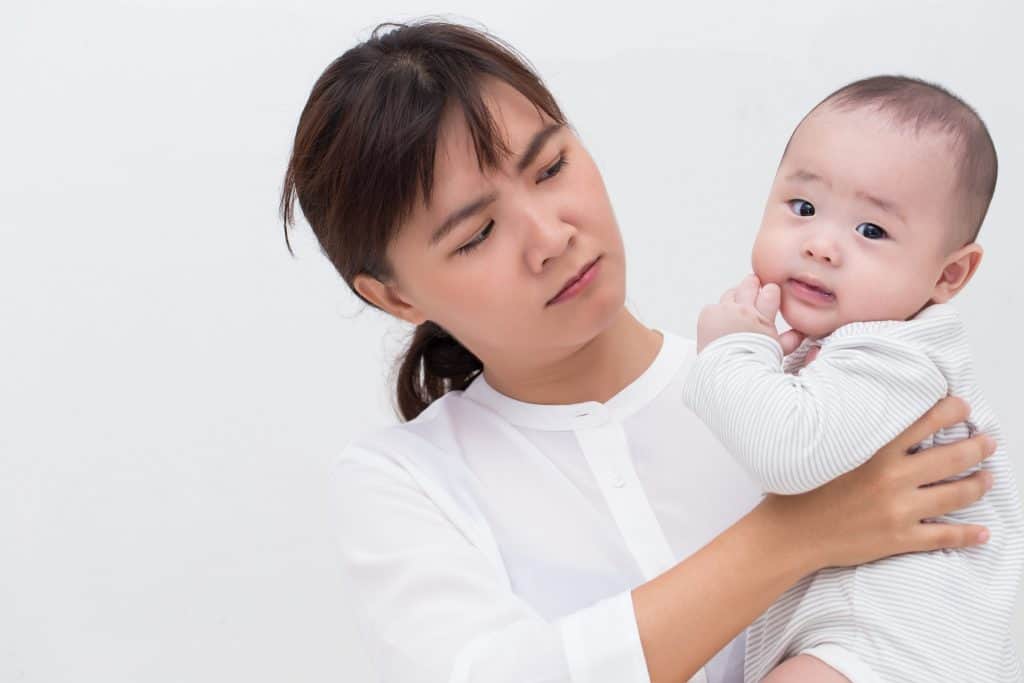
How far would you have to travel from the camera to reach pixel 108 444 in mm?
2615

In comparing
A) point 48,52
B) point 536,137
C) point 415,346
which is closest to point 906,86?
point 536,137

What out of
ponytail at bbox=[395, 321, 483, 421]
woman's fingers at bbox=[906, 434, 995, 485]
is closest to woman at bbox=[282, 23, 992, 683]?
woman's fingers at bbox=[906, 434, 995, 485]

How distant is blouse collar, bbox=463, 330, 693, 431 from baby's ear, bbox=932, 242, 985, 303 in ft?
1.39

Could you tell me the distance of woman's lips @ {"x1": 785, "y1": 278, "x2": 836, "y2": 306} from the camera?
144cm

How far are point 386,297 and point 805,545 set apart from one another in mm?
667

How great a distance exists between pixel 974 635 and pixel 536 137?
77cm

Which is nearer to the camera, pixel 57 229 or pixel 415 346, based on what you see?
pixel 415 346

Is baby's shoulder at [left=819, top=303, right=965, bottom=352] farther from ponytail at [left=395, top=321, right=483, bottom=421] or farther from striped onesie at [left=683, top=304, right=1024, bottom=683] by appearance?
ponytail at [left=395, top=321, right=483, bottom=421]

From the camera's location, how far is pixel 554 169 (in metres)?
1.60

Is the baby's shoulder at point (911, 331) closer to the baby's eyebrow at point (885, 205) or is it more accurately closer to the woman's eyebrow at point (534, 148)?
the baby's eyebrow at point (885, 205)

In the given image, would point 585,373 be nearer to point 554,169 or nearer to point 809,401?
point 554,169

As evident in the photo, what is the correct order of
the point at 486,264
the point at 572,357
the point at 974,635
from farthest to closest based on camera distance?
1. the point at 572,357
2. the point at 486,264
3. the point at 974,635

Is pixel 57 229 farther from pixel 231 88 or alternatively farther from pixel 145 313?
pixel 231 88

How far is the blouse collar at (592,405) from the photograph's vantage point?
174cm
